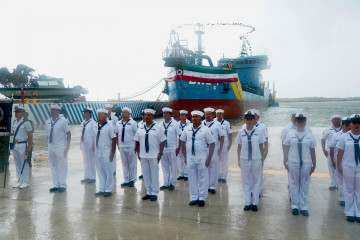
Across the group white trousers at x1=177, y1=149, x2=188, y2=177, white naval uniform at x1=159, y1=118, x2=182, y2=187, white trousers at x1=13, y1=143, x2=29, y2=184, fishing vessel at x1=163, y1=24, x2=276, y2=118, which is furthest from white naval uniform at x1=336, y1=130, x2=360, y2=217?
fishing vessel at x1=163, y1=24, x2=276, y2=118

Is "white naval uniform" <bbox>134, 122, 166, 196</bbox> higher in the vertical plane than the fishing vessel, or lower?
lower

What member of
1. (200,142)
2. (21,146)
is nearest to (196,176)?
(200,142)

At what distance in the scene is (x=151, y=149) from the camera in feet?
18.7

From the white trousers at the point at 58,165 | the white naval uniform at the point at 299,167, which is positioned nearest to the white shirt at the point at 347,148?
the white naval uniform at the point at 299,167

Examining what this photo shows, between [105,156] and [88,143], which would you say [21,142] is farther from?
[105,156]

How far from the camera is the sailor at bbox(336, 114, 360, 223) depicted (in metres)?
4.46

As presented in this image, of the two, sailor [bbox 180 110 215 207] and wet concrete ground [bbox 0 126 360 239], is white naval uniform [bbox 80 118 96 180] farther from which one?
sailor [bbox 180 110 215 207]

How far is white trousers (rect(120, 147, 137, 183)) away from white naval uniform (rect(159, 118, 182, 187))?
0.79 meters

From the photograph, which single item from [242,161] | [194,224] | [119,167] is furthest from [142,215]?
[119,167]

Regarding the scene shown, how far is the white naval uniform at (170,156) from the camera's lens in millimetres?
6660

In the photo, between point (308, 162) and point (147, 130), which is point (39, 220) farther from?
point (308, 162)

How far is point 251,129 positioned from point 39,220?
4.05 metres

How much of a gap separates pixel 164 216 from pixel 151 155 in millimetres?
1326

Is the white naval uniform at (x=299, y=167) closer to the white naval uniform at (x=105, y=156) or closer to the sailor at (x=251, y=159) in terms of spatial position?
the sailor at (x=251, y=159)
